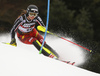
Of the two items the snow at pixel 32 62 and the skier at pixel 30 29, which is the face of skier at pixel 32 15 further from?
the snow at pixel 32 62

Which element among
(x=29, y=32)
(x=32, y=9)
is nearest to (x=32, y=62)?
(x=29, y=32)

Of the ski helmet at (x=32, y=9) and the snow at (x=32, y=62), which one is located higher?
the ski helmet at (x=32, y=9)

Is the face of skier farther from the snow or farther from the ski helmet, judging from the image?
the snow

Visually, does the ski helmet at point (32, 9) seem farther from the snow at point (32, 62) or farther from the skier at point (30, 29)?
the snow at point (32, 62)

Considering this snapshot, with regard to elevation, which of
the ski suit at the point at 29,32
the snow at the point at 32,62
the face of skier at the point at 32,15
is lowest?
the snow at the point at 32,62

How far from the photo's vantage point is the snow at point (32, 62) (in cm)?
101

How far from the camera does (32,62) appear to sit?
3.58 ft

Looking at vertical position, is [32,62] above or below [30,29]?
below

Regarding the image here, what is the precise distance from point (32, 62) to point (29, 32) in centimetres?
18

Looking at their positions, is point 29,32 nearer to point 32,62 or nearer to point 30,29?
point 30,29

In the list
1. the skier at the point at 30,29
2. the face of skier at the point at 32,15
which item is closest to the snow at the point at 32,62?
the skier at the point at 30,29

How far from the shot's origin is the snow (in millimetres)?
1013

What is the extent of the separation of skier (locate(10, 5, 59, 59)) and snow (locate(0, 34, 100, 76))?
3cm

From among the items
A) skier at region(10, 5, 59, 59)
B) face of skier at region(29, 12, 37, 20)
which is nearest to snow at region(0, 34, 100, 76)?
skier at region(10, 5, 59, 59)
